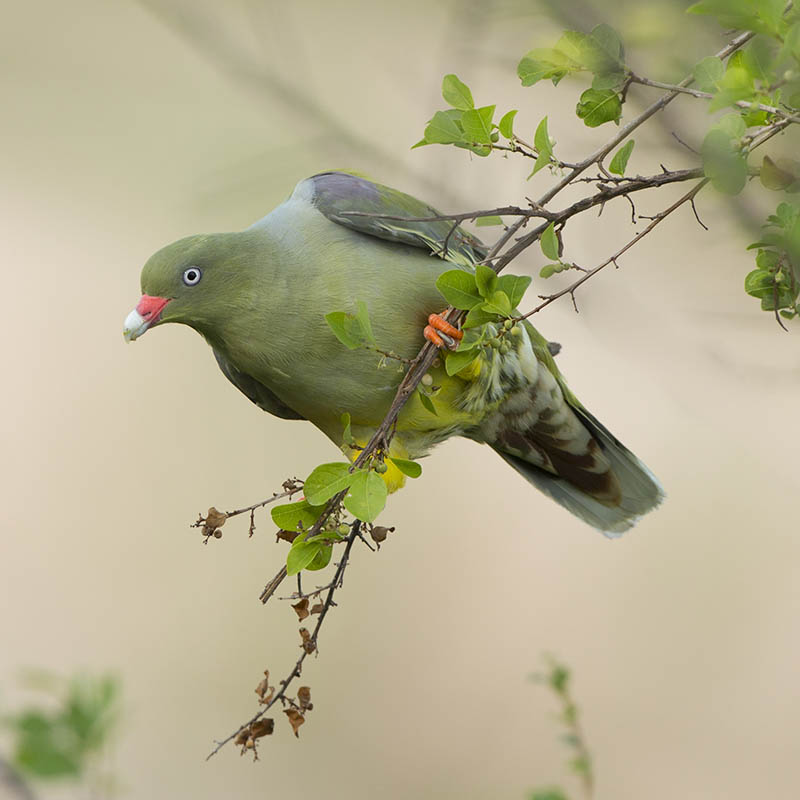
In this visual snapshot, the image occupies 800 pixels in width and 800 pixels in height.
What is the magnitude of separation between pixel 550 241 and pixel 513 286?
0.30 ft

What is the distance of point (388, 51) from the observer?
4203mm

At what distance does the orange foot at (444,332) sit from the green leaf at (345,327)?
0.93ft

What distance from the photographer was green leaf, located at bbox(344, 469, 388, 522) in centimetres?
145

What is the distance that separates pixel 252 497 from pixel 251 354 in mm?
2732

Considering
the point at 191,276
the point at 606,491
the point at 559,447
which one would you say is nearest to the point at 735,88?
the point at 191,276

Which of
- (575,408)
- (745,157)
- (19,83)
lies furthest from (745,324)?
(19,83)

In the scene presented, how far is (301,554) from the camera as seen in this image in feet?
5.14

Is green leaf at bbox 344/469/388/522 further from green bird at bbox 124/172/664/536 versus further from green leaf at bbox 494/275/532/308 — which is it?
green bird at bbox 124/172/664/536

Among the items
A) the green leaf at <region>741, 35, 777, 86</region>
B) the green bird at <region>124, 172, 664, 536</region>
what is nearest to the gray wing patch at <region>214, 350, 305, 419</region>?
the green bird at <region>124, 172, 664, 536</region>

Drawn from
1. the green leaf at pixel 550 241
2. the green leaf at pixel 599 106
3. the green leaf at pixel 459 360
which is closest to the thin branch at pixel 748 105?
the green leaf at pixel 599 106

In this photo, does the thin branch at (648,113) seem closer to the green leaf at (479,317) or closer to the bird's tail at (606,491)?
the green leaf at (479,317)

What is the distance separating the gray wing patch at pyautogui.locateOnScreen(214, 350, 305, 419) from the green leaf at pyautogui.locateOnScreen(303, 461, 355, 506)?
1039mm

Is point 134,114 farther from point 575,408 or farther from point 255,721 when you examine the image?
point 255,721

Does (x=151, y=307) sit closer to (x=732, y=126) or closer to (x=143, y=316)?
(x=143, y=316)
